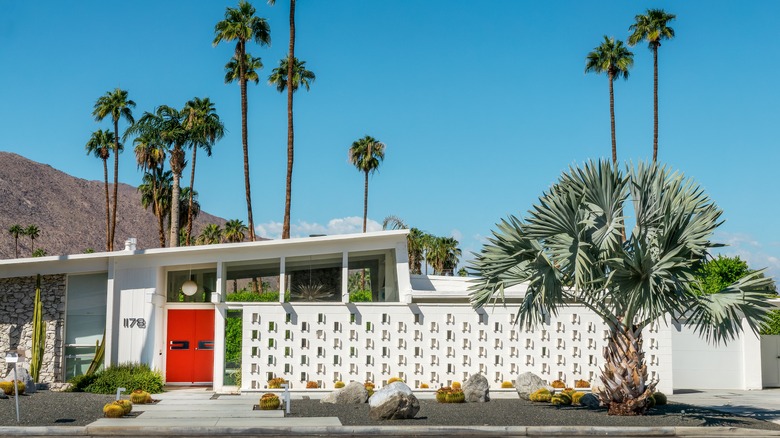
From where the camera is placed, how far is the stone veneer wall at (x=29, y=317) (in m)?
23.1

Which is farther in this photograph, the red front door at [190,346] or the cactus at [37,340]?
the red front door at [190,346]

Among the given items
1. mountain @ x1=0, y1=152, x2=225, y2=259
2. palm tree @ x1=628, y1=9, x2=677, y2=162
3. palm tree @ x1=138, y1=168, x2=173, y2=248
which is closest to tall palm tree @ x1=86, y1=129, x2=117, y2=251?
palm tree @ x1=138, y1=168, x2=173, y2=248

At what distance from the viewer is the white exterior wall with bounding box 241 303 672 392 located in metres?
22.8

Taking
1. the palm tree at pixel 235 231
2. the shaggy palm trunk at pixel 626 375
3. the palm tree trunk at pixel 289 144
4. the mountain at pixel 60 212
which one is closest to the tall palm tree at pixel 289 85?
the palm tree trunk at pixel 289 144

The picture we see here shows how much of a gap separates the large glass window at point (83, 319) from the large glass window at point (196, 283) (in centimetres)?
173

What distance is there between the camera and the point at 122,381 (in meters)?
22.2

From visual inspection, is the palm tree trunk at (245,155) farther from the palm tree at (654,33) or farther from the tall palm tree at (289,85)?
the palm tree at (654,33)

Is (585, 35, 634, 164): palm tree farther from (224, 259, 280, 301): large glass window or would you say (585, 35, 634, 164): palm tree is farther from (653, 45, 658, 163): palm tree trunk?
(224, 259, 280, 301): large glass window

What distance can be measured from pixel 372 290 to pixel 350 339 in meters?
1.64

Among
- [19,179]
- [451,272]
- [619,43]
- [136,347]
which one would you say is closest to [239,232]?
[451,272]

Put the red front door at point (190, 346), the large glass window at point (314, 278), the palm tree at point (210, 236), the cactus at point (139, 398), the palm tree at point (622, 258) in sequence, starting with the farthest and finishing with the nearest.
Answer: the palm tree at point (210, 236) < the red front door at point (190, 346) < the large glass window at point (314, 278) < the cactus at point (139, 398) < the palm tree at point (622, 258)

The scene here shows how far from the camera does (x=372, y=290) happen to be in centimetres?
2397

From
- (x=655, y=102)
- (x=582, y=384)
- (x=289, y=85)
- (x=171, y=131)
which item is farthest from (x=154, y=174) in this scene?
(x=582, y=384)

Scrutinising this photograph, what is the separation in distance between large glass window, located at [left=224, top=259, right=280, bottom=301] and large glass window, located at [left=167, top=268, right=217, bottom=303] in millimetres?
451
